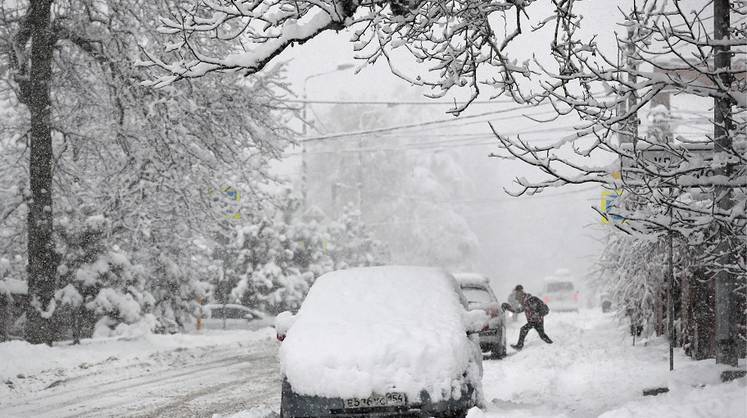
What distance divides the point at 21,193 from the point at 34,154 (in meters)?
1.16

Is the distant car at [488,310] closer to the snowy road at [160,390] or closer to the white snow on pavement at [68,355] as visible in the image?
the snowy road at [160,390]

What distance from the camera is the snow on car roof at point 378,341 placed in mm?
6660

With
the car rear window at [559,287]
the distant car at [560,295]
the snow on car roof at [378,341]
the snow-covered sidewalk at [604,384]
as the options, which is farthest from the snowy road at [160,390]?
the car rear window at [559,287]

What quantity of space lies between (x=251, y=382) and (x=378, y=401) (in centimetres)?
614

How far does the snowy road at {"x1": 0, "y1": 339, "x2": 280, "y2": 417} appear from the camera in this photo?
31.1ft

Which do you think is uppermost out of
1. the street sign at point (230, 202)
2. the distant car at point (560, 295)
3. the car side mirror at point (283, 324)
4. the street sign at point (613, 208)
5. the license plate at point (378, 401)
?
the street sign at point (230, 202)

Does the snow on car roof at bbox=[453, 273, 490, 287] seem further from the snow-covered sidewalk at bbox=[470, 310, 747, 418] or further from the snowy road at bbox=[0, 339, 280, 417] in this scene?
the snowy road at bbox=[0, 339, 280, 417]

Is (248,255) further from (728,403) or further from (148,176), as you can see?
(728,403)

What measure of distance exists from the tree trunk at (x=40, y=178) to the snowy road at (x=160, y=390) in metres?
1.80

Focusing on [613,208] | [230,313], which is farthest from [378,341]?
[230,313]

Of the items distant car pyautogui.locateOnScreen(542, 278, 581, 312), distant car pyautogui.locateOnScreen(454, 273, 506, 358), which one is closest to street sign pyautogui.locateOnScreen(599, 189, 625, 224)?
distant car pyautogui.locateOnScreen(454, 273, 506, 358)

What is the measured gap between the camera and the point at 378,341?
6941mm

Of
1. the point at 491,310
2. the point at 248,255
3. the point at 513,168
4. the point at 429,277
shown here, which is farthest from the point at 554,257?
the point at 429,277

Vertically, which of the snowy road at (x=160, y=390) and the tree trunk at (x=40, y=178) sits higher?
the tree trunk at (x=40, y=178)
